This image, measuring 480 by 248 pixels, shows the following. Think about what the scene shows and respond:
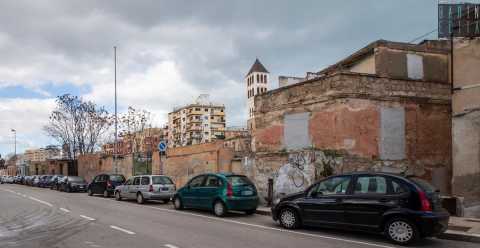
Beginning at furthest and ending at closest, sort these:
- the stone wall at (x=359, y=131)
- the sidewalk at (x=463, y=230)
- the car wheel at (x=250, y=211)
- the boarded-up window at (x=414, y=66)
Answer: the boarded-up window at (x=414, y=66) < the stone wall at (x=359, y=131) < the car wheel at (x=250, y=211) < the sidewalk at (x=463, y=230)

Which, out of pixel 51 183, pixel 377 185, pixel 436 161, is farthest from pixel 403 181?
pixel 51 183

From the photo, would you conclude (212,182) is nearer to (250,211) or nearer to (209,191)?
(209,191)

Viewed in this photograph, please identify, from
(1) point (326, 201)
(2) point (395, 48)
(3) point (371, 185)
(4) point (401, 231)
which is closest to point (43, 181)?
(2) point (395, 48)

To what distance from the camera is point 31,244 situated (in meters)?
9.84

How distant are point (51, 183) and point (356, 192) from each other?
38.7m

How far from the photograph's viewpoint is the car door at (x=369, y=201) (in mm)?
10344

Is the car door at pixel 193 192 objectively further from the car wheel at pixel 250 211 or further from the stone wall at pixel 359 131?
the stone wall at pixel 359 131

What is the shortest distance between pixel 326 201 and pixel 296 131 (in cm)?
837

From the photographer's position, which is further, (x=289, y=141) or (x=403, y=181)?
(x=289, y=141)

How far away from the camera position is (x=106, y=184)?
89.2ft

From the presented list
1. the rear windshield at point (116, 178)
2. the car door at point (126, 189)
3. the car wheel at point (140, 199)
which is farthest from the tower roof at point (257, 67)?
the car wheel at point (140, 199)

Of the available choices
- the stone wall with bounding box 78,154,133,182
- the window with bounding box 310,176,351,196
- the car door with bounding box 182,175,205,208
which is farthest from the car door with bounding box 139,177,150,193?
the stone wall with bounding box 78,154,133,182

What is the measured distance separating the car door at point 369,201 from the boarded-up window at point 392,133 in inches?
292

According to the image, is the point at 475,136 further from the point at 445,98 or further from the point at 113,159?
the point at 113,159
